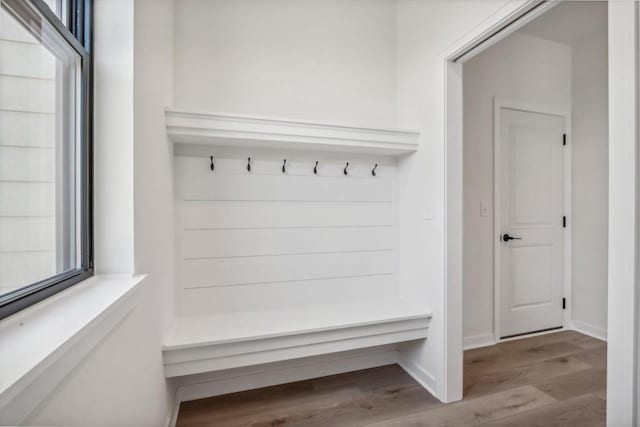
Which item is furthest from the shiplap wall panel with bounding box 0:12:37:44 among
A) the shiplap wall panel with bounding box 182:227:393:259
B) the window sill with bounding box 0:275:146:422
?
the shiplap wall panel with bounding box 182:227:393:259

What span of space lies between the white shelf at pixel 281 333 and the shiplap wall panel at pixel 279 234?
143 millimetres

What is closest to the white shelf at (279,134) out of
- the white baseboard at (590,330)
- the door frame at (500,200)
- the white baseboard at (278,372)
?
the door frame at (500,200)

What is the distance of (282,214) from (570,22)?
2884mm

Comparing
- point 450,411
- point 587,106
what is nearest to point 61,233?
point 450,411

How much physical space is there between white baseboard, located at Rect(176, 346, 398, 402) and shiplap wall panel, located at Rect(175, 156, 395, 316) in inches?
15.7

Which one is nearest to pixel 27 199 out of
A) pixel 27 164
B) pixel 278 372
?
pixel 27 164

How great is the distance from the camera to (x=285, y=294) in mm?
1996

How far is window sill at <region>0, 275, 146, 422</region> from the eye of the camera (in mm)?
434

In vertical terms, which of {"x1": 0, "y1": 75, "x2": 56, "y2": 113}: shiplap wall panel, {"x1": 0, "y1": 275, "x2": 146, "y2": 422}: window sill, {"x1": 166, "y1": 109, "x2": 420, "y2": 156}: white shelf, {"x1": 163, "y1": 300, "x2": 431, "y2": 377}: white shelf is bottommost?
{"x1": 163, "y1": 300, "x2": 431, "y2": 377}: white shelf

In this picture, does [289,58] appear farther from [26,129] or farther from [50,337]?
[50,337]

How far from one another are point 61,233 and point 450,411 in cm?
203

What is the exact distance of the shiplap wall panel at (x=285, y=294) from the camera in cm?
184

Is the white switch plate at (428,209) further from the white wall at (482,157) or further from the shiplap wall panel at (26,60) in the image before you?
the shiplap wall panel at (26,60)

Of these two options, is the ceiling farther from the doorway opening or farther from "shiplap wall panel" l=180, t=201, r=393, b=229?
"shiplap wall panel" l=180, t=201, r=393, b=229
